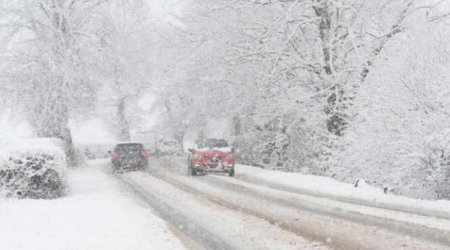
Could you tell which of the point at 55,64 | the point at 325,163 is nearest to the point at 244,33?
the point at 325,163

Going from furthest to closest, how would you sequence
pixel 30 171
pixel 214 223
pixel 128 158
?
1. pixel 128 158
2. pixel 30 171
3. pixel 214 223

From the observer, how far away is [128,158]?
108 ft

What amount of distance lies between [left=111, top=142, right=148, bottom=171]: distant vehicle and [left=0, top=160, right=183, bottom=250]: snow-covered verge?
13983 millimetres

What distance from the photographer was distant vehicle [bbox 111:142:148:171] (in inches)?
1291

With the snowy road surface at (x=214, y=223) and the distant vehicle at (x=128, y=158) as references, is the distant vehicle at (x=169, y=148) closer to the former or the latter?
the distant vehicle at (x=128, y=158)

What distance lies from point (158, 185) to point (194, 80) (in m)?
14.7

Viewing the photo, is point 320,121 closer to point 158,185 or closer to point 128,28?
point 158,185

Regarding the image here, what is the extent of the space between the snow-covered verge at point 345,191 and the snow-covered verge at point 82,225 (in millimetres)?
5689

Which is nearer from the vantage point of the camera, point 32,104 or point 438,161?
point 438,161

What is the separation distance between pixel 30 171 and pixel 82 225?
624 centimetres

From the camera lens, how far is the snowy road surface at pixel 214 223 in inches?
396

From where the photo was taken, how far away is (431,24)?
20328mm

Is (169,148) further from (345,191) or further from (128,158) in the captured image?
(345,191)

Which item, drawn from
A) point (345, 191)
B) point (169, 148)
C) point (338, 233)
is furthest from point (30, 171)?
point (169, 148)
